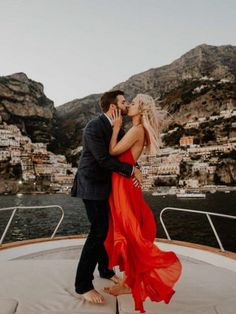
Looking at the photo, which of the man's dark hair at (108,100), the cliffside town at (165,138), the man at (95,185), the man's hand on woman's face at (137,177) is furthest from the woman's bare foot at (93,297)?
the cliffside town at (165,138)

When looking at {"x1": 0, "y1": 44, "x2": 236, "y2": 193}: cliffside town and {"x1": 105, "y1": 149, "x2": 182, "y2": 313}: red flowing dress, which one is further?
{"x1": 0, "y1": 44, "x2": 236, "y2": 193}: cliffside town

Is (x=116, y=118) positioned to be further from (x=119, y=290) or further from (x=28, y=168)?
(x=28, y=168)

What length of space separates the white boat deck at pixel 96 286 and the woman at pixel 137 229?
189 mm

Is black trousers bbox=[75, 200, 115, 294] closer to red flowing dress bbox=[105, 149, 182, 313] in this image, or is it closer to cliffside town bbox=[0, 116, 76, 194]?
red flowing dress bbox=[105, 149, 182, 313]

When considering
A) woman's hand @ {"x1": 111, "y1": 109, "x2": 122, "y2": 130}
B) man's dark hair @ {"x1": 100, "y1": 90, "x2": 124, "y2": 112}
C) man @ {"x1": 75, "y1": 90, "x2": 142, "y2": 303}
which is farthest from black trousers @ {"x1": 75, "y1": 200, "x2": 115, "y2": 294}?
man's dark hair @ {"x1": 100, "y1": 90, "x2": 124, "y2": 112}

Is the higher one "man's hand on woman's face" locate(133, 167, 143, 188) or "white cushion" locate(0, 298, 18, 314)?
"man's hand on woman's face" locate(133, 167, 143, 188)

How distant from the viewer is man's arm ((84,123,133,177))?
2.21m

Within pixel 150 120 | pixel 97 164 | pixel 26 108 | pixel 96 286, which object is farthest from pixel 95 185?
pixel 26 108

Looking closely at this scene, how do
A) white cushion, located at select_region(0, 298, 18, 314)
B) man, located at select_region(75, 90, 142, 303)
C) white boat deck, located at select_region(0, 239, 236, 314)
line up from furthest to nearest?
man, located at select_region(75, 90, 142, 303)
white boat deck, located at select_region(0, 239, 236, 314)
white cushion, located at select_region(0, 298, 18, 314)

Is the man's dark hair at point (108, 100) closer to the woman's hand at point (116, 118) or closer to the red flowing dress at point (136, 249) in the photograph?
the woman's hand at point (116, 118)

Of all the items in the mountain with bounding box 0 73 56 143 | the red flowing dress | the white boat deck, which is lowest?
the white boat deck

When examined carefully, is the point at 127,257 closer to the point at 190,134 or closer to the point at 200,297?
the point at 200,297

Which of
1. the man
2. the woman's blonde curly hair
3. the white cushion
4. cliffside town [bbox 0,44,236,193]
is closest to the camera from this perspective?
the white cushion

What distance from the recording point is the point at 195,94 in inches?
5925
